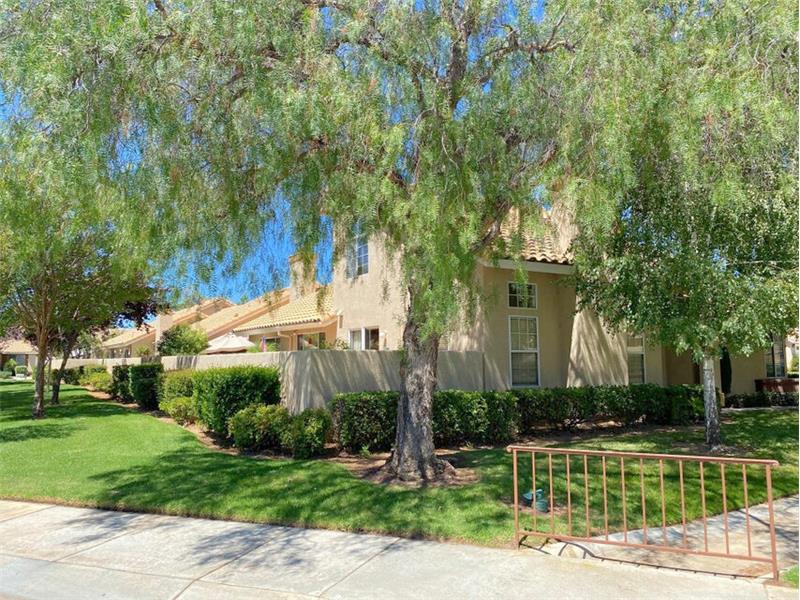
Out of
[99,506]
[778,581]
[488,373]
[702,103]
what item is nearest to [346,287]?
[488,373]

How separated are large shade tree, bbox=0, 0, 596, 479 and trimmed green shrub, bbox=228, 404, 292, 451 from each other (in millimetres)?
4121

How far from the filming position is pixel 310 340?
2311cm

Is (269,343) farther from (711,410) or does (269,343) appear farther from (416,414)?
(711,410)

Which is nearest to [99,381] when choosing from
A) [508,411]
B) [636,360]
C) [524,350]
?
[524,350]

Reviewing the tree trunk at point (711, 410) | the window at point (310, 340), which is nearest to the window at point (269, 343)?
the window at point (310, 340)

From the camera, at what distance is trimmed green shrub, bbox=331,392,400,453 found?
11500mm

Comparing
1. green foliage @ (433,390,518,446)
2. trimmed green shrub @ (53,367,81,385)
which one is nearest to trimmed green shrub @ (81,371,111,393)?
trimmed green shrub @ (53,367,81,385)

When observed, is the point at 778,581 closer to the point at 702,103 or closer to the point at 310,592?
the point at 310,592

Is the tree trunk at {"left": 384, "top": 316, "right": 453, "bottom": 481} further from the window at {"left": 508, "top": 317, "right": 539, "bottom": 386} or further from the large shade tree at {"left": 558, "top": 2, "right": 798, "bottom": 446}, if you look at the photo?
the window at {"left": 508, "top": 317, "right": 539, "bottom": 386}

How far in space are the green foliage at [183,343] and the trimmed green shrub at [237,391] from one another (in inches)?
730

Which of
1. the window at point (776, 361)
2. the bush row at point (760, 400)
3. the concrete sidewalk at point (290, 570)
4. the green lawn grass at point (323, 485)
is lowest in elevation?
the concrete sidewalk at point (290, 570)

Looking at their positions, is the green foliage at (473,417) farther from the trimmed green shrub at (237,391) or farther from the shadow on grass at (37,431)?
the shadow on grass at (37,431)

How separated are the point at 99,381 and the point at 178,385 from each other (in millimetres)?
15095

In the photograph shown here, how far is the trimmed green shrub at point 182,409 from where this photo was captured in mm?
15577
